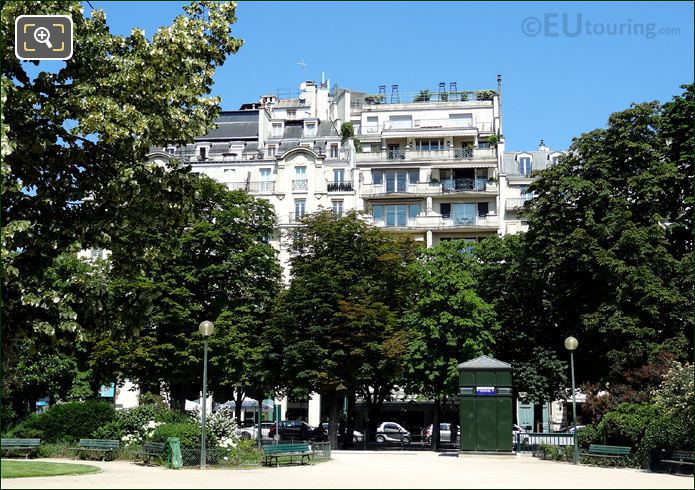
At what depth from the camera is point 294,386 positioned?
156 ft

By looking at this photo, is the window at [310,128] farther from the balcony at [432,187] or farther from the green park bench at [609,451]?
the green park bench at [609,451]

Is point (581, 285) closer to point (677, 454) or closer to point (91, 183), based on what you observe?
point (677, 454)

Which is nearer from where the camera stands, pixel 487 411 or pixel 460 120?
pixel 487 411

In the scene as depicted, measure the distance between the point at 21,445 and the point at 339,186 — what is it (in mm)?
46022

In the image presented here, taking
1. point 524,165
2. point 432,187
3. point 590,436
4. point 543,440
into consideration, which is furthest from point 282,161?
point 590,436

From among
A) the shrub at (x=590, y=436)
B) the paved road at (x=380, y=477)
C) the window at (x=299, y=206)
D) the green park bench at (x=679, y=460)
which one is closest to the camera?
the paved road at (x=380, y=477)

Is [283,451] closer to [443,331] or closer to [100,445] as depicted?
[100,445]

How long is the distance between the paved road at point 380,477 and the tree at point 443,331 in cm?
1708

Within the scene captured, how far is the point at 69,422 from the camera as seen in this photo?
3556 cm

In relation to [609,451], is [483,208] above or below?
above

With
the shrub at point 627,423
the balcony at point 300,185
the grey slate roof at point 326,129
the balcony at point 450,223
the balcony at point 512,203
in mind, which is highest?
the grey slate roof at point 326,129

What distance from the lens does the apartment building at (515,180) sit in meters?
76.2

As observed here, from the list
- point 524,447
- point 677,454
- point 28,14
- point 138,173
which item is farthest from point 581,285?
point 28,14

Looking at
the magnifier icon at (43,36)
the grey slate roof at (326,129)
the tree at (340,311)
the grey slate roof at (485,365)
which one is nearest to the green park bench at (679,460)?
the grey slate roof at (485,365)
